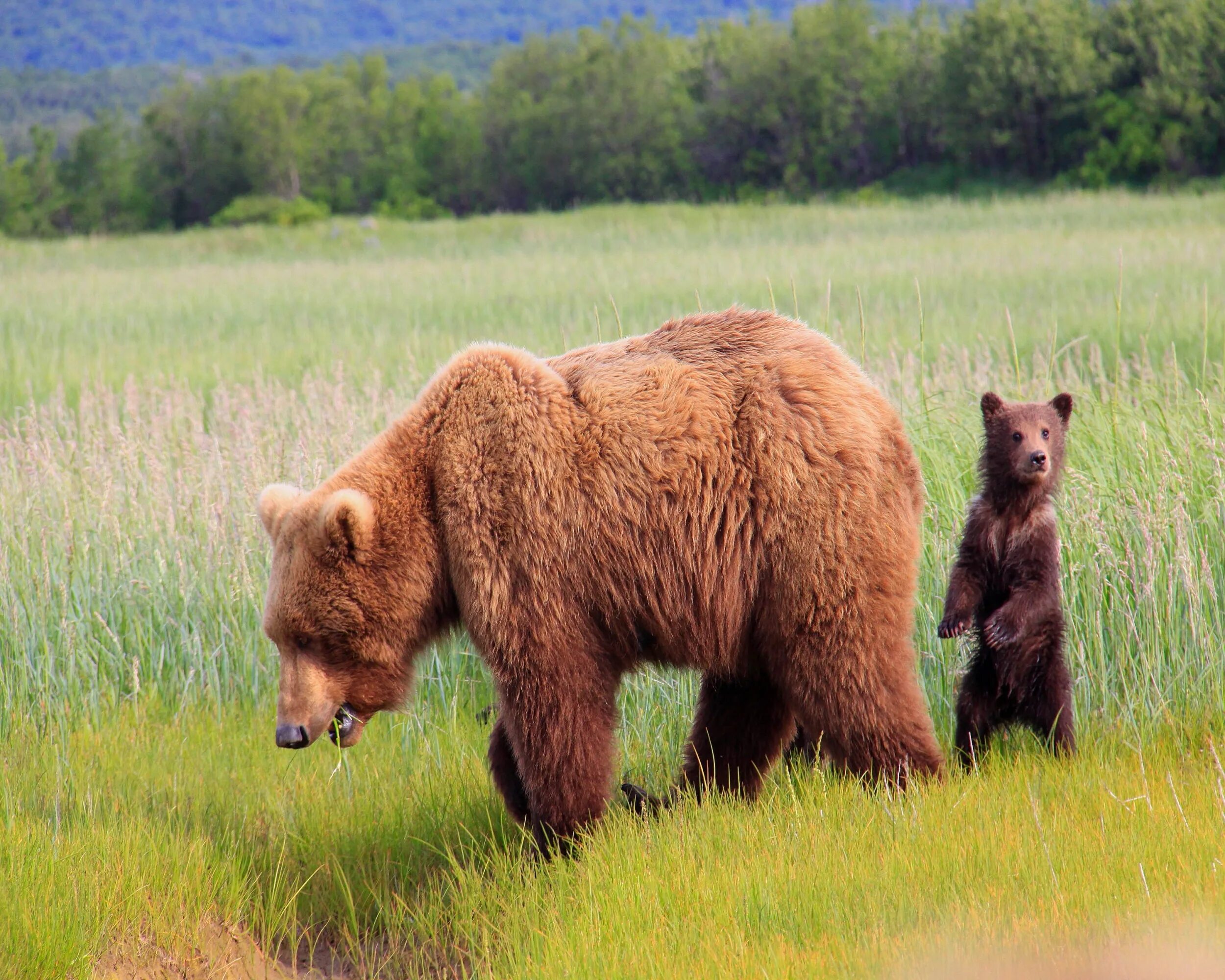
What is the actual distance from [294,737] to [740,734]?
1.50 metres

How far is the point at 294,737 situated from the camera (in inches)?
141

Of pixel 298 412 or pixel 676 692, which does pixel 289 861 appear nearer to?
pixel 676 692

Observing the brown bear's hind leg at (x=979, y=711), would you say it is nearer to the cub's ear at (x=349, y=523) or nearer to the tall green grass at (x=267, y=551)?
the tall green grass at (x=267, y=551)

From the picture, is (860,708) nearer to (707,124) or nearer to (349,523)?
(349,523)

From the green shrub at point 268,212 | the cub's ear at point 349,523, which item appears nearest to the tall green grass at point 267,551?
the cub's ear at point 349,523

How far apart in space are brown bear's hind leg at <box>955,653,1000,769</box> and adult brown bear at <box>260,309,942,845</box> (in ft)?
1.69

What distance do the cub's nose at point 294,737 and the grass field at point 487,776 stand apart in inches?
22.8

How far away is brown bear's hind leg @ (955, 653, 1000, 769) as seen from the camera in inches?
162

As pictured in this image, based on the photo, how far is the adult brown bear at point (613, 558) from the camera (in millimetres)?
3498

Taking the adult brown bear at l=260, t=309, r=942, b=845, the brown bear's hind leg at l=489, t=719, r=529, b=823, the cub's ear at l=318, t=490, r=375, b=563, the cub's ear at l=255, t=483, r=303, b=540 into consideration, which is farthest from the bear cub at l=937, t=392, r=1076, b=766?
the cub's ear at l=255, t=483, r=303, b=540

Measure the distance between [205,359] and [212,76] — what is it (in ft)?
222

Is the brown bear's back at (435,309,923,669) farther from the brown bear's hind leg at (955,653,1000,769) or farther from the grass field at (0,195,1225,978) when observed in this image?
the brown bear's hind leg at (955,653,1000,769)

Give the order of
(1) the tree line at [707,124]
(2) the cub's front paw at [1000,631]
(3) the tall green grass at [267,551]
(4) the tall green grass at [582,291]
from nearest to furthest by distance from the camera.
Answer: (2) the cub's front paw at [1000,631], (3) the tall green grass at [267,551], (4) the tall green grass at [582,291], (1) the tree line at [707,124]

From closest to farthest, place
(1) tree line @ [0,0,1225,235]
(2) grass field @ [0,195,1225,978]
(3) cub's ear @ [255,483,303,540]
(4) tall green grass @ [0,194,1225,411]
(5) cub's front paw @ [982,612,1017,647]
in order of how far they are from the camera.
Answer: (2) grass field @ [0,195,1225,978]
(3) cub's ear @ [255,483,303,540]
(5) cub's front paw @ [982,612,1017,647]
(4) tall green grass @ [0,194,1225,411]
(1) tree line @ [0,0,1225,235]
